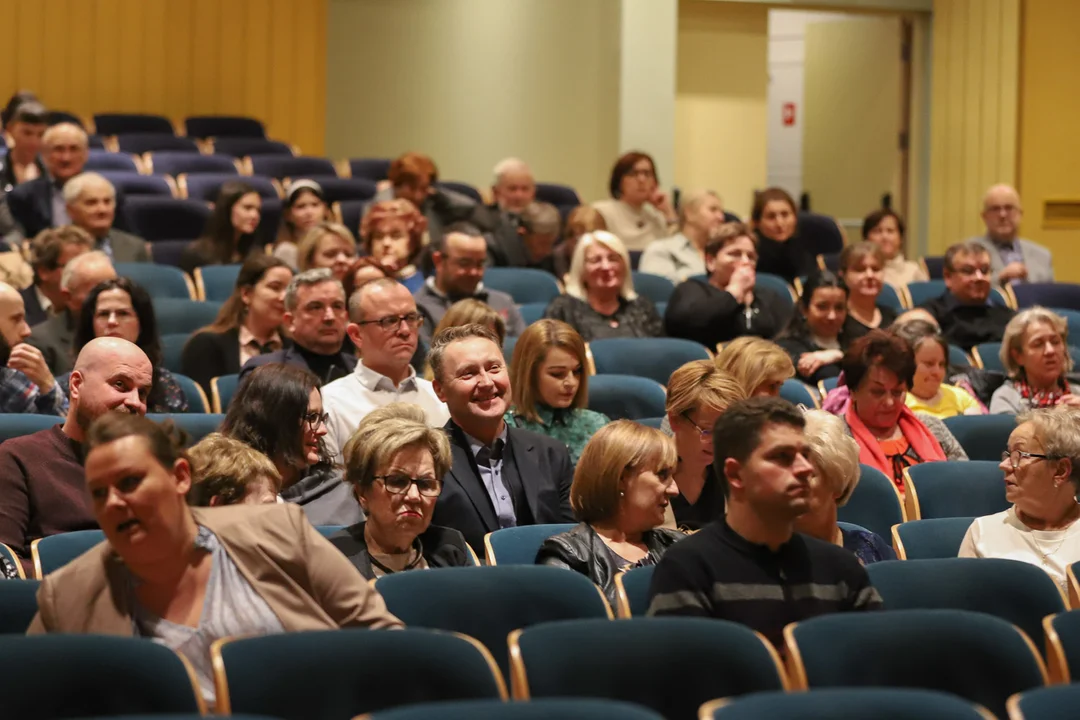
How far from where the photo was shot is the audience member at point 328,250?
5.06 m

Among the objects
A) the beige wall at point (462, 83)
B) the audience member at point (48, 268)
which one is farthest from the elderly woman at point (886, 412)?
the beige wall at point (462, 83)

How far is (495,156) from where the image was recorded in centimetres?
948

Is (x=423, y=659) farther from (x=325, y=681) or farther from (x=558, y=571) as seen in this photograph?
(x=558, y=571)

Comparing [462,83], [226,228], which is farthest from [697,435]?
[462,83]

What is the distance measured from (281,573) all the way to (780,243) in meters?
4.47

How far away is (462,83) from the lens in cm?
949

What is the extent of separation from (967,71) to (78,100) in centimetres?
530

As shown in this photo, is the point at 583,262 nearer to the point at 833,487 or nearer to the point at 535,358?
the point at 535,358

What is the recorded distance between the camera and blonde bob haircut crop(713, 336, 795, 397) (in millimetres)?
3732

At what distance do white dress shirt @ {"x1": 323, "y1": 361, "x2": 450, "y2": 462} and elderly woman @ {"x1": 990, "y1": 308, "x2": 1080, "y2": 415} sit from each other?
1.82 meters

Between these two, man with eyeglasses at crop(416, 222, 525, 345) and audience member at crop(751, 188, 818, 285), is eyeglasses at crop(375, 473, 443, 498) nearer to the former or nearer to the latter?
man with eyeglasses at crop(416, 222, 525, 345)

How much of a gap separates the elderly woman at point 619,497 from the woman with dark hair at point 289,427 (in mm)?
539

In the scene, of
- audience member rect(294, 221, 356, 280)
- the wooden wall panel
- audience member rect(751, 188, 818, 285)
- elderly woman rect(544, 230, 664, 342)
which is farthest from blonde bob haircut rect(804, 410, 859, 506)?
the wooden wall panel

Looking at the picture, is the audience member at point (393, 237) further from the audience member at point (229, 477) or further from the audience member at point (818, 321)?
the audience member at point (229, 477)
